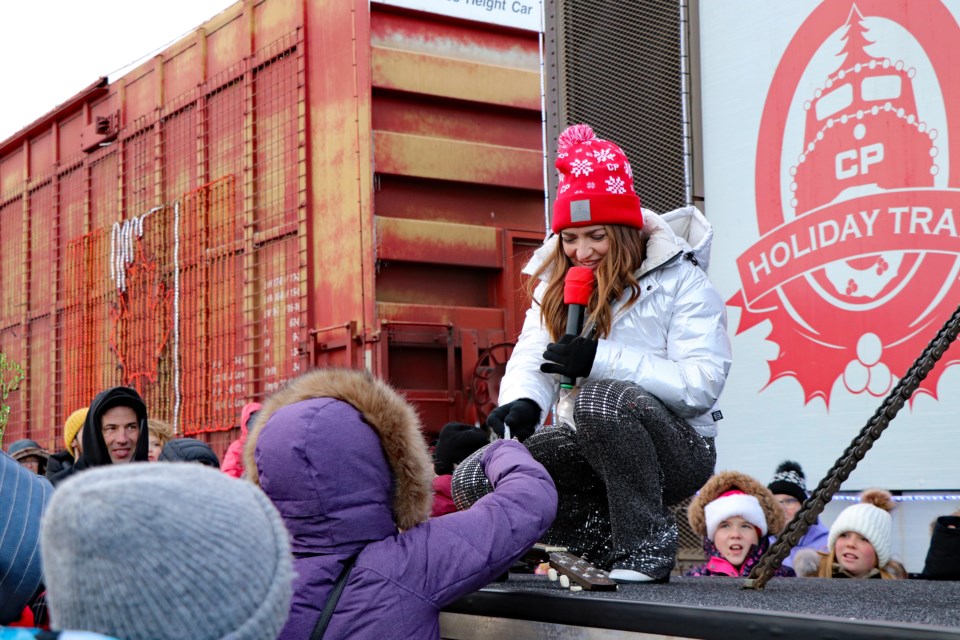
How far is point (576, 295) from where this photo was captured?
283 centimetres

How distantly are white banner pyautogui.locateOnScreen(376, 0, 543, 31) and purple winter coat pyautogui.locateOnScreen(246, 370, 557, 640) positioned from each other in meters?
4.94

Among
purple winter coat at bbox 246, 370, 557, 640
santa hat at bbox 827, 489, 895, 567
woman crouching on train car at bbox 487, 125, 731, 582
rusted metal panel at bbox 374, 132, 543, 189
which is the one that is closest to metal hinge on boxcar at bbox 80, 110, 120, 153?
rusted metal panel at bbox 374, 132, 543, 189

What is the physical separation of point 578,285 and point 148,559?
1.98 m

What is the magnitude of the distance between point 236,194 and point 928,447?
16.1 ft

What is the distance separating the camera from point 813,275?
164 inches

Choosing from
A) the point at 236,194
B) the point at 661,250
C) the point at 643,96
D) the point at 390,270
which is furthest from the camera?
the point at 236,194

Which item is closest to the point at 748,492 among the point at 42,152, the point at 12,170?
the point at 42,152

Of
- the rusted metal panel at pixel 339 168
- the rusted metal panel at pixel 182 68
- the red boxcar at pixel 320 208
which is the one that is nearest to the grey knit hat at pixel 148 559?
the red boxcar at pixel 320 208

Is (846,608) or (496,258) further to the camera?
(496,258)

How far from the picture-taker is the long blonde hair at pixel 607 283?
2.84m

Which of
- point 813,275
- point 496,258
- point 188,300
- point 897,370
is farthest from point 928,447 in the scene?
point 188,300

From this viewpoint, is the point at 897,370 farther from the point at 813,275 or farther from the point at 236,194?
the point at 236,194

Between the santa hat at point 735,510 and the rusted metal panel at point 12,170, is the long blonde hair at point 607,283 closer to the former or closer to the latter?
the santa hat at point 735,510

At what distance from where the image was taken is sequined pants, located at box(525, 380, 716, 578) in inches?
105
